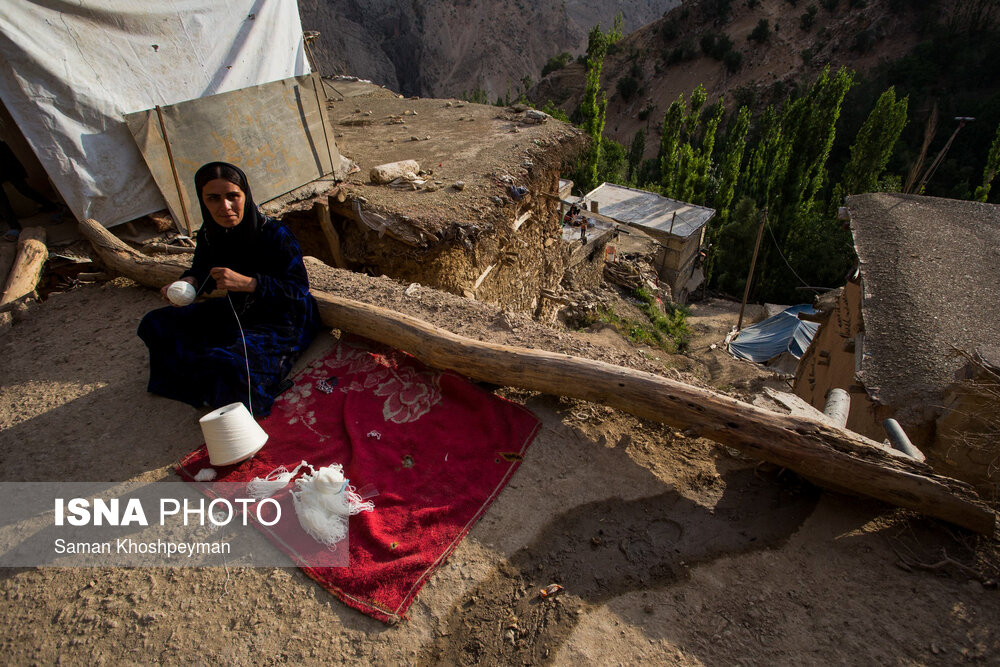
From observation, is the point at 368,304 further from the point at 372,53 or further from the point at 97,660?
the point at 372,53

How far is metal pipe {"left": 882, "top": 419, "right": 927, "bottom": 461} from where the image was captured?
254cm

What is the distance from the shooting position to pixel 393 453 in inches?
105

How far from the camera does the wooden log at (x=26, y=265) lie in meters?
4.04

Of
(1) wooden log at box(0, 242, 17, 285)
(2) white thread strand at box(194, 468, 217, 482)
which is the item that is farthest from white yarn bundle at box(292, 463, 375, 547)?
(1) wooden log at box(0, 242, 17, 285)

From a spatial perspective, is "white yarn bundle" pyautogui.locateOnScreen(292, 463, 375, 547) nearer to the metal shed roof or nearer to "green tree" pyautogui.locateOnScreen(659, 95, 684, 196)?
the metal shed roof

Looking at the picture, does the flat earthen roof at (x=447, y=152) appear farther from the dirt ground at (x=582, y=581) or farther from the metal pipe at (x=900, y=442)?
the metal pipe at (x=900, y=442)

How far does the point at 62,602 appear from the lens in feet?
6.73

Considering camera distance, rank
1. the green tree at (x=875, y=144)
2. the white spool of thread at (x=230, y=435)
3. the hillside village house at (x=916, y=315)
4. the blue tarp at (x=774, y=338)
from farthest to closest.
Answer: the green tree at (x=875, y=144) < the blue tarp at (x=774, y=338) < the hillside village house at (x=916, y=315) < the white spool of thread at (x=230, y=435)

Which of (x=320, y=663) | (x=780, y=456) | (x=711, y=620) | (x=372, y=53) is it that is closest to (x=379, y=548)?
(x=320, y=663)

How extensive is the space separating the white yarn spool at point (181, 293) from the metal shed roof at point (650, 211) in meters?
15.2

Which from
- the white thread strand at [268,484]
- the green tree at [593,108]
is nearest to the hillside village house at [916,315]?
the white thread strand at [268,484]

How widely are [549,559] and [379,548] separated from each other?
2.57ft

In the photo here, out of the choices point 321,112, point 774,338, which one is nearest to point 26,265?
point 321,112

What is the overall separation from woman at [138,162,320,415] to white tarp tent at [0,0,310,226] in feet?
8.31
